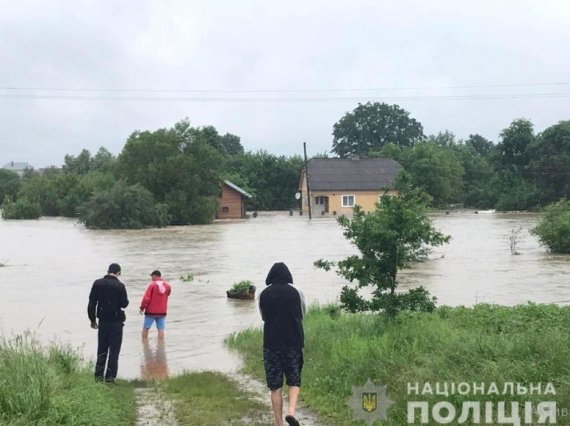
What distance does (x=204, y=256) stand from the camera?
105ft

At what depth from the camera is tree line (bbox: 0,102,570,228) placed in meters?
61.0

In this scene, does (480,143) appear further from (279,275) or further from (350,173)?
(279,275)

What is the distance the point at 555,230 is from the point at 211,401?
27528mm

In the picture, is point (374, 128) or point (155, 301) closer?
point (155, 301)

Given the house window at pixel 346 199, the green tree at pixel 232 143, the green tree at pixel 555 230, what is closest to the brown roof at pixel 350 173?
the house window at pixel 346 199

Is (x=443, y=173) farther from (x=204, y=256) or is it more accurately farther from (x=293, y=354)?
(x=293, y=354)

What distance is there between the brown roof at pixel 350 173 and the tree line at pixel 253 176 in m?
4.05

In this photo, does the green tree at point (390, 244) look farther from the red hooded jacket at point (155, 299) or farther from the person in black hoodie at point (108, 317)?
the red hooded jacket at point (155, 299)

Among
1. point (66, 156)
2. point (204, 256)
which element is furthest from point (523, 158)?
point (66, 156)

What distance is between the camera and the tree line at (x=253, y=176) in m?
61.0

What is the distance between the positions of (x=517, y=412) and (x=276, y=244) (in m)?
32.7

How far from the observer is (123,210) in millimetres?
56375

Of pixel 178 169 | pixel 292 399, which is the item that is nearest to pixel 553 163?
pixel 178 169

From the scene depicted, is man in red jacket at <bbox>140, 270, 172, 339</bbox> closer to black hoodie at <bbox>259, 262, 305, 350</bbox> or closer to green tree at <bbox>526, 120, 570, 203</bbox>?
black hoodie at <bbox>259, 262, 305, 350</bbox>
